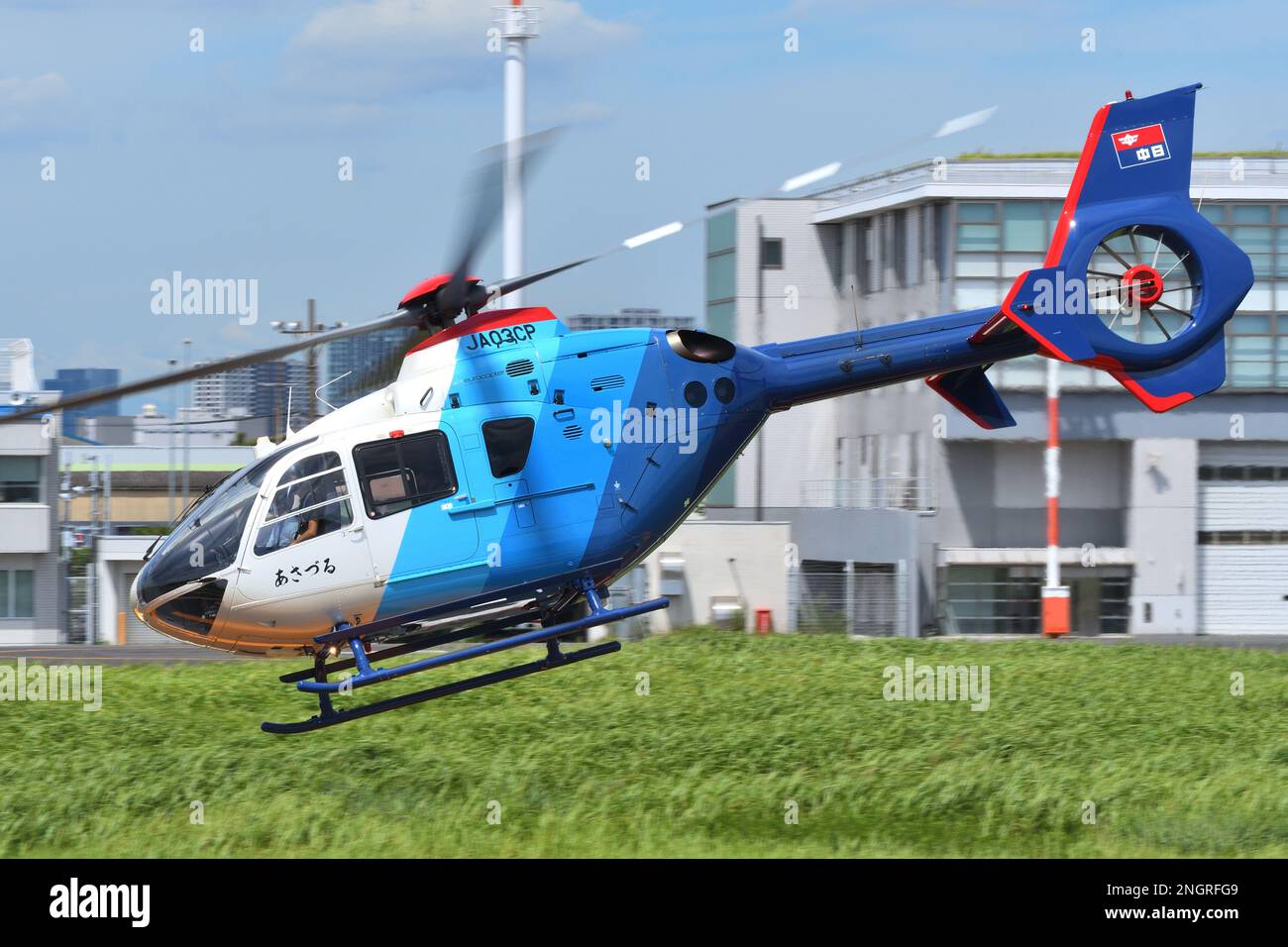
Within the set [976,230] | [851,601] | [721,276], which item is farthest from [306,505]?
[721,276]

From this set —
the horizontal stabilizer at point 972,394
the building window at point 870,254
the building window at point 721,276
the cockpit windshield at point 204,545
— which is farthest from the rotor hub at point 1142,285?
the building window at point 721,276

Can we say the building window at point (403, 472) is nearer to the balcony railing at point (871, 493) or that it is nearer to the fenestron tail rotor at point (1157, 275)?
the fenestron tail rotor at point (1157, 275)

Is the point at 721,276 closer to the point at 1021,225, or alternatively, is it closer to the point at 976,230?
the point at 976,230

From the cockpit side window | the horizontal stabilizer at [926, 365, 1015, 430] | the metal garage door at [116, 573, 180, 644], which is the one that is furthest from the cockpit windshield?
the metal garage door at [116, 573, 180, 644]

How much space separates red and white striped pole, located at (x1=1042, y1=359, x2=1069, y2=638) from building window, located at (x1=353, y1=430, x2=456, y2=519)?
26.6 meters

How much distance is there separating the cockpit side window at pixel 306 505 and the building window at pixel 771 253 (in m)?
31.6

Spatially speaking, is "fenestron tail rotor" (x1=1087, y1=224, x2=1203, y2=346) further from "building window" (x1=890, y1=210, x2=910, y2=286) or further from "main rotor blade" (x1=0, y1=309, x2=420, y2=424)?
"building window" (x1=890, y1=210, x2=910, y2=286)

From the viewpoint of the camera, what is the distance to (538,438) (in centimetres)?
1409

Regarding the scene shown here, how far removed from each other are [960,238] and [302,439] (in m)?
29.7

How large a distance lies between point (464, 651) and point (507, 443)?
2079 millimetres

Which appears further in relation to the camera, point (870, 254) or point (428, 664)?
point (870, 254)

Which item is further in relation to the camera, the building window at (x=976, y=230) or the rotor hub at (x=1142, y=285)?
the building window at (x=976, y=230)

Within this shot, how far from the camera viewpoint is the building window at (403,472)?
1362 centimetres
